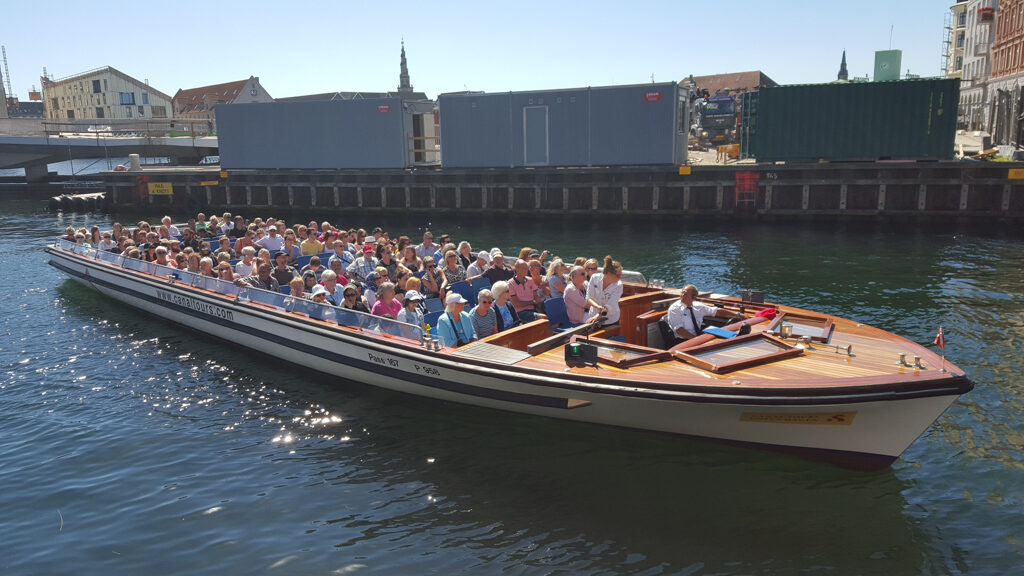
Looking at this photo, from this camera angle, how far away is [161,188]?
38031mm

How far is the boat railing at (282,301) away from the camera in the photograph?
398 inches

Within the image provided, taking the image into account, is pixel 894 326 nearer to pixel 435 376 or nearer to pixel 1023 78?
pixel 435 376

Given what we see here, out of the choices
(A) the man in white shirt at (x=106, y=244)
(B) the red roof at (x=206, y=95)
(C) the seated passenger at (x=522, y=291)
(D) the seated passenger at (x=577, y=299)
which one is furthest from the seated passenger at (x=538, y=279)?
(B) the red roof at (x=206, y=95)

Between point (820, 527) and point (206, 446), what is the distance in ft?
24.6

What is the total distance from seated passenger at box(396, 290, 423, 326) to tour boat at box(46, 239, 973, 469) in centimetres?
22

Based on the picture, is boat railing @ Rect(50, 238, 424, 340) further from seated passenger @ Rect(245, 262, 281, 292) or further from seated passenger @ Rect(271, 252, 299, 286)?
seated passenger @ Rect(271, 252, 299, 286)

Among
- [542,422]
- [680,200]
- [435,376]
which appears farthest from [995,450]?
[680,200]

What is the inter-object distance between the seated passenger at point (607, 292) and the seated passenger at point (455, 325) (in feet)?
6.03

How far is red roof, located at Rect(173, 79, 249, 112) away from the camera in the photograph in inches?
3120

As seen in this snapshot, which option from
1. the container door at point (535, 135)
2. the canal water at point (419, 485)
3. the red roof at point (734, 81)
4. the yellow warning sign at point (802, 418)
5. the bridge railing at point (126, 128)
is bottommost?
the canal water at point (419, 485)

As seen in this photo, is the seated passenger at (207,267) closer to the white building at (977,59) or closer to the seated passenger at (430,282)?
the seated passenger at (430,282)

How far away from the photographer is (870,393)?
7.14 metres

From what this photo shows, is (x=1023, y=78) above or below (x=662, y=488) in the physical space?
above

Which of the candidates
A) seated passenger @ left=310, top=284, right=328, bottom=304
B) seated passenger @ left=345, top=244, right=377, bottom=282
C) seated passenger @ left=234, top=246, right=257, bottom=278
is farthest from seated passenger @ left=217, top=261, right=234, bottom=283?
seated passenger @ left=310, top=284, right=328, bottom=304
